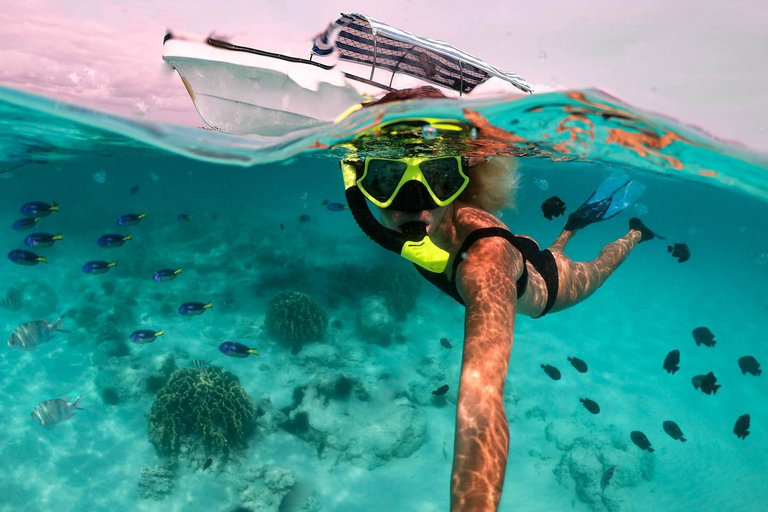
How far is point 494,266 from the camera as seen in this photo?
295cm

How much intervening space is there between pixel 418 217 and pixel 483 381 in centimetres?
166

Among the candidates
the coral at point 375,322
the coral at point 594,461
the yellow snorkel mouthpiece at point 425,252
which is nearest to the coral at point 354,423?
the coral at point 375,322

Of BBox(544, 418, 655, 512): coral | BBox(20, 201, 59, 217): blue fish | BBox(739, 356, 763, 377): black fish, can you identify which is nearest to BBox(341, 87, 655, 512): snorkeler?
BBox(739, 356, 763, 377): black fish

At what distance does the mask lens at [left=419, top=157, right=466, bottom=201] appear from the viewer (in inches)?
139

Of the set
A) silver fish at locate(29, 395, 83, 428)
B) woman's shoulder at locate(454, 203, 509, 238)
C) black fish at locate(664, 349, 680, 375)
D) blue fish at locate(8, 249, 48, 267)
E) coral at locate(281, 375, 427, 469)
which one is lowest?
coral at locate(281, 375, 427, 469)

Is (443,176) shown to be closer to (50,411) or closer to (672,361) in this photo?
(672,361)

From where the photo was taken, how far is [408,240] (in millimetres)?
3299

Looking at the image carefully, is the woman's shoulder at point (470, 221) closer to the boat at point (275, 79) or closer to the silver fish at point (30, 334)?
the boat at point (275, 79)

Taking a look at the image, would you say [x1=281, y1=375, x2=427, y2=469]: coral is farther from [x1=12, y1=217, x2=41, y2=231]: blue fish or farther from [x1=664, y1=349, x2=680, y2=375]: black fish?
[x1=12, y1=217, x2=41, y2=231]: blue fish

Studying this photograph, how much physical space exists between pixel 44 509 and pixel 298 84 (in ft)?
33.7

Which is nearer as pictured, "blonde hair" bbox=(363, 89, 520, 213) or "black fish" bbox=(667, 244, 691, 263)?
"blonde hair" bbox=(363, 89, 520, 213)

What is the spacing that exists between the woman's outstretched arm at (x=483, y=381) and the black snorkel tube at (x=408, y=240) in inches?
9.1

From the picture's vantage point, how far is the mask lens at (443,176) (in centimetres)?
352

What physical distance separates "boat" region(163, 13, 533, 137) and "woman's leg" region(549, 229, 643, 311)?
4327mm
